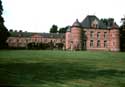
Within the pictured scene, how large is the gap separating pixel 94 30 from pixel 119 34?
6.99 meters

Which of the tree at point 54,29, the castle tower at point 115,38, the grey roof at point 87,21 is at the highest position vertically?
the tree at point 54,29

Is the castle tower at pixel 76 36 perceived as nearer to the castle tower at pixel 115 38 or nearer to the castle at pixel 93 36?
the castle at pixel 93 36

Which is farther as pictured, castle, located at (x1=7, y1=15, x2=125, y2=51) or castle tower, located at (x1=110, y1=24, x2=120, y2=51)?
castle tower, located at (x1=110, y1=24, x2=120, y2=51)

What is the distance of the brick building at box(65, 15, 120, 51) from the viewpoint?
71562 mm

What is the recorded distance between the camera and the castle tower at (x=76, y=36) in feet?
234

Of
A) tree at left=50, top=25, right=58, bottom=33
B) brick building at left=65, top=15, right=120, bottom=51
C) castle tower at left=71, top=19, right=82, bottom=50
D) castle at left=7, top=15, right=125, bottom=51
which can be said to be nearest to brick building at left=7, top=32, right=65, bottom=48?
tree at left=50, top=25, right=58, bottom=33

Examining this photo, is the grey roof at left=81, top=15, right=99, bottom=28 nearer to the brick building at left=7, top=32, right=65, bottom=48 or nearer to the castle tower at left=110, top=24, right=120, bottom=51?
the castle tower at left=110, top=24, right=120, bottom=51

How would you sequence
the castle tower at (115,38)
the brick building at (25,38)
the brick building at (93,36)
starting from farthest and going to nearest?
1. the brick building at (25,38)
2. the castle tower at (115,38)
3. the brick building at (93,36)

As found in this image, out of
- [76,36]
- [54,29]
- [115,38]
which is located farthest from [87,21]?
[54,29]

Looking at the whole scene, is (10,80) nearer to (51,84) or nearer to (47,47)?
(51,84)

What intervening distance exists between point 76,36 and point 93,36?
→ 652cm

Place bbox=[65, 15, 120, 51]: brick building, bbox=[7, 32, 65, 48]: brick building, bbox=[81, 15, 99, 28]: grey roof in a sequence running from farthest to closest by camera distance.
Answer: bbox=[7, 32, 65, 48]: brick building
bbox=[81, 15, 99, 28]: grey roof
bbox=[65, 15, 120, 51]: brick building

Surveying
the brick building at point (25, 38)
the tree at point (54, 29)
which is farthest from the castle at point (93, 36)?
the tree at point (54, 29)

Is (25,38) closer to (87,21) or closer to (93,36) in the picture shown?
(87,21)
